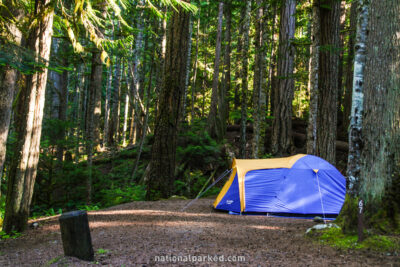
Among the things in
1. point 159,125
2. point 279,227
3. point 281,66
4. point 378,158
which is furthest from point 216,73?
point 378,158

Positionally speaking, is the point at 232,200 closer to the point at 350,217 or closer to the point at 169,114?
the point at 169,114

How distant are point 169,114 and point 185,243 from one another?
16.3 feet

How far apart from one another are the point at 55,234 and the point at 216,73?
481 inches

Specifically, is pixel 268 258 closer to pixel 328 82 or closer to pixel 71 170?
pixel 328 82

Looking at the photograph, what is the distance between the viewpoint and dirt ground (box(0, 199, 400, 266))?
3900 millimetres

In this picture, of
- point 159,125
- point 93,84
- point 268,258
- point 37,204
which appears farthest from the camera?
point 93,84

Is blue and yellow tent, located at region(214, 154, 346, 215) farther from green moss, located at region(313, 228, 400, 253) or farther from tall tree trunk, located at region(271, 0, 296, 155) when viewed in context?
tall tree trunk, located at region(271, 0, 296, 155)

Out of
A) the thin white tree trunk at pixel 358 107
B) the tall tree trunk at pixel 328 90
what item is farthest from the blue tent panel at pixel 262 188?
the thin white tree trunk at pixel 358 107

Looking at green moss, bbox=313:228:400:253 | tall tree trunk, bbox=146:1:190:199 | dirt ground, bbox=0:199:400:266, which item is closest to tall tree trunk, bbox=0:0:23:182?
dirt ground, bbox=0:199:400:266

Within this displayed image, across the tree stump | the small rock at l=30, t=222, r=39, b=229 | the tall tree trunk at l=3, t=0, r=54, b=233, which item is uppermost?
the tall tree trunk at l=3, t=0, r=54, b=233

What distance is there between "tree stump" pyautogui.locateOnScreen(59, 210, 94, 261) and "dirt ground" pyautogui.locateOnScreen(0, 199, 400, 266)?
0.10 meters

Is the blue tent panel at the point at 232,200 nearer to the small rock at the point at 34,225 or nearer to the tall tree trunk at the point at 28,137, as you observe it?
the small rock at the point at 34,225

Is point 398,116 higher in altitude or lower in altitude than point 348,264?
higher

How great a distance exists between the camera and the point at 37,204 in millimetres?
10648
